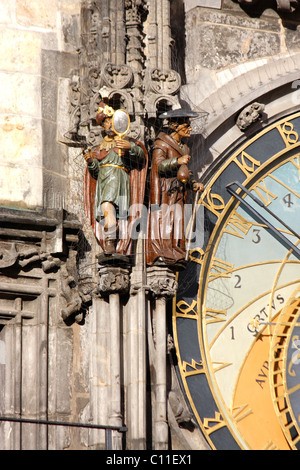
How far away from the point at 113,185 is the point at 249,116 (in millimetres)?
1279

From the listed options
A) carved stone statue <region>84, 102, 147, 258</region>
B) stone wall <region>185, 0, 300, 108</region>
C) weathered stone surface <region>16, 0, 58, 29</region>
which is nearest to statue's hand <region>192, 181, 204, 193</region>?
carved stone statue <region>84, 102, 147, 258</region>

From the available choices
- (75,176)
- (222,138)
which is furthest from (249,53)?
(75,176)

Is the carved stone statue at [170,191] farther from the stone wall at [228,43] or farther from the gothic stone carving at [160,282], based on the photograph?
the stone wall at [228,43]

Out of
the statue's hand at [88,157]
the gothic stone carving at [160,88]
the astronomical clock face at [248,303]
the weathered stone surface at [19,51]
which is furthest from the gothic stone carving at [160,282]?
the weathered stone surface at [19,51]

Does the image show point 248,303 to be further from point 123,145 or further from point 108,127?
point 108,127

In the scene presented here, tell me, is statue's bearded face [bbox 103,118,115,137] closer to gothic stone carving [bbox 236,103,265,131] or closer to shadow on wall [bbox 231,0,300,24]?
gothic stone carving [bbox 236,103,265,131]

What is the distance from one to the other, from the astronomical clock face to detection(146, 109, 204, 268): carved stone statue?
0.40 m

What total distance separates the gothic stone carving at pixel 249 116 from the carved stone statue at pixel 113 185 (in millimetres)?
939

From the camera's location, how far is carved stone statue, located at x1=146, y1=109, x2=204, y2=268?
43.1 ft

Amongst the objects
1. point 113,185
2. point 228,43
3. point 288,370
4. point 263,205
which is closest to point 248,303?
point 288,370

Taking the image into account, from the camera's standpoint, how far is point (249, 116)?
546 inches

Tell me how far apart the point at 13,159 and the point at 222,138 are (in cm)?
145

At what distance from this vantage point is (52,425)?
13.0m

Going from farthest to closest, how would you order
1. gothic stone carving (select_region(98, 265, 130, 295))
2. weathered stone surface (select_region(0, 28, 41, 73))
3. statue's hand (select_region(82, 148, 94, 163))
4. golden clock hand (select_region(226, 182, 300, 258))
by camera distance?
golden clock hand (select_region(226, 182, 300, 258)) → weathered stone surface (select_region(0, 28, 41, 73)) → statue's hand (select_region(82, 148, 94, 163)) → gothic stone carving (select_region(98, 265, 130, 295))
